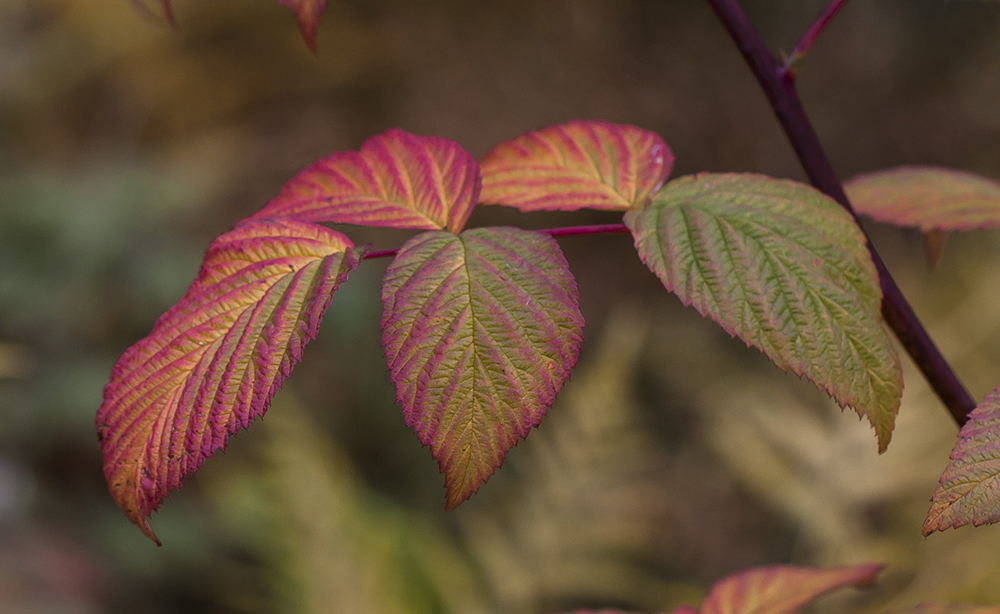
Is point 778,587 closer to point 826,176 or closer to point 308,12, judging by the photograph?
point 826,176

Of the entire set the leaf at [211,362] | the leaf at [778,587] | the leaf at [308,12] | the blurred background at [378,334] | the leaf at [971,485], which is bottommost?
the blurred background at [378,334]

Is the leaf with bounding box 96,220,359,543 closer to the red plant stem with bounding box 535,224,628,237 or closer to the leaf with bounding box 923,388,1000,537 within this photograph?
the red plant stem with bounding box 535,224,628,237

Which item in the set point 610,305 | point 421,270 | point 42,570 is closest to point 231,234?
point 421,270

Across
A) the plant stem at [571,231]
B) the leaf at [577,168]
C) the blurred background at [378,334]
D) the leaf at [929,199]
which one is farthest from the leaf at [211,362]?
the blurred background at [378,334]

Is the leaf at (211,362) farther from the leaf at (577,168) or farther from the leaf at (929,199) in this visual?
the leaf at (929,199)

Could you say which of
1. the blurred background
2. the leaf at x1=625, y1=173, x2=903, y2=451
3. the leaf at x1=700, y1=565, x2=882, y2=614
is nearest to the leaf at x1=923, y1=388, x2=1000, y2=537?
the leaf at x1=625, y1=173, x2=903, y2=451

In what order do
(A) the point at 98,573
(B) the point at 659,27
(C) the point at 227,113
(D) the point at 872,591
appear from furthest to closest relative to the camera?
(C) the point at 227,113 < (B) the point at 659,27 < (A) the point at 98,573 < (D) the point at 872,591

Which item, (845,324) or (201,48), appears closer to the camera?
(845,324)

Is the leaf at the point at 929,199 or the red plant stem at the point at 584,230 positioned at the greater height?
the leaf at the point at 929,199

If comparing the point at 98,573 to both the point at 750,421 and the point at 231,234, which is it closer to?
the point at 750,421
